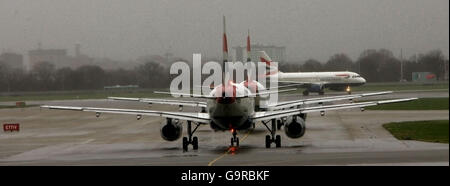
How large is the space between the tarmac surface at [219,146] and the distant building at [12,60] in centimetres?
441

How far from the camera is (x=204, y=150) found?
28000mm

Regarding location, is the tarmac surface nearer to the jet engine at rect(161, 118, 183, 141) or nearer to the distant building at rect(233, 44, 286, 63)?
the jet engine at rect(161, 118, 183, 141)

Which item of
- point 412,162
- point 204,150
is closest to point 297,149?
point 204,150

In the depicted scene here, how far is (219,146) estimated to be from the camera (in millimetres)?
29766

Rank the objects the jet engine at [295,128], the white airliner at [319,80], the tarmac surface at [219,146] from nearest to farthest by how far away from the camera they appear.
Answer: the tarmac surface at [219,146], the jet engine at [295,128], the white airliner at [319,80]

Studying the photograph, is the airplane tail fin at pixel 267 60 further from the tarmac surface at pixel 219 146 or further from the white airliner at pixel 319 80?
the white airliner at pixel 319 80

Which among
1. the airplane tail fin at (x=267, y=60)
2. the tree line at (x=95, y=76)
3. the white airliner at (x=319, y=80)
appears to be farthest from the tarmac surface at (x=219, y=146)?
the white airliner at (x=319, y=80)

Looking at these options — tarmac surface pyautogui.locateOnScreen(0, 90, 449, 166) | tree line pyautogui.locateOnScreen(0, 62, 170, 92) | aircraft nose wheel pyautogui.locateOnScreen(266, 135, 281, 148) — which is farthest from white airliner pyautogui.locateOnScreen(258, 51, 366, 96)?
aircraft nose wheel pyautogui.locateOnScreen(266, 135, 281, 148)

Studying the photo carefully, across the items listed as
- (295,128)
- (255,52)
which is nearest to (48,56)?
(255,52)

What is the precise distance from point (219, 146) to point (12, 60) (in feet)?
67.4

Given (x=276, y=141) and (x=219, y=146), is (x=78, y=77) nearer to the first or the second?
(x=219, y=146)

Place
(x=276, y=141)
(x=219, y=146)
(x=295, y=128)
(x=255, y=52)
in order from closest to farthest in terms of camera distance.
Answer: (x=295, y=128) < (x=276, y=141) < (x=219, y=146) < (x=255, y=52)

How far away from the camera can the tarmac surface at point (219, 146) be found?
21.0 metres
